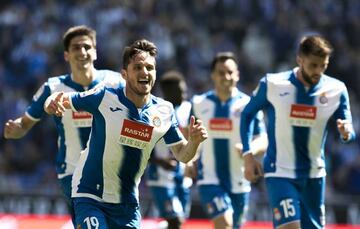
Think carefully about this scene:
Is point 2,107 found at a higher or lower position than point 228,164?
higher

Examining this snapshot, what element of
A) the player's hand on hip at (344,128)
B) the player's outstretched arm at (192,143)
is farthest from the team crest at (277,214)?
the player's outstretched arm at (192,143)

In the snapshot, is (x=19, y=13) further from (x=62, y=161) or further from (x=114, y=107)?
(x=114, y=107)

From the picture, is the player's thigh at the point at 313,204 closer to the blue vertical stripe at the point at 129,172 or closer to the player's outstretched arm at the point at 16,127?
the blue vertical stripe at the point at 129,172

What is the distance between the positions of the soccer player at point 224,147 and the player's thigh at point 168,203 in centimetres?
93

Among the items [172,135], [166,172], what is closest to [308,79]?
[172,135]

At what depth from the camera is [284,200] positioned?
9.87 metres

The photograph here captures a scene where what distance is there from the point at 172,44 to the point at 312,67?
11.1 meters

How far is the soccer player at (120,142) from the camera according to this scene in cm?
844

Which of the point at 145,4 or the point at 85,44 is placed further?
the point at 145,4

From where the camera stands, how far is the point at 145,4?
21.8 meters

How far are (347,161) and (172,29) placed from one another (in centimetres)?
479

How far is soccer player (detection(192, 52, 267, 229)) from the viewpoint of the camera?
1227cm

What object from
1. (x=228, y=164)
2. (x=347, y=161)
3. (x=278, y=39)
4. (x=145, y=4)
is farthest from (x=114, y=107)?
(x=145, y=4)

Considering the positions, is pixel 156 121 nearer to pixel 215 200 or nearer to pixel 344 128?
pixel 344 128
